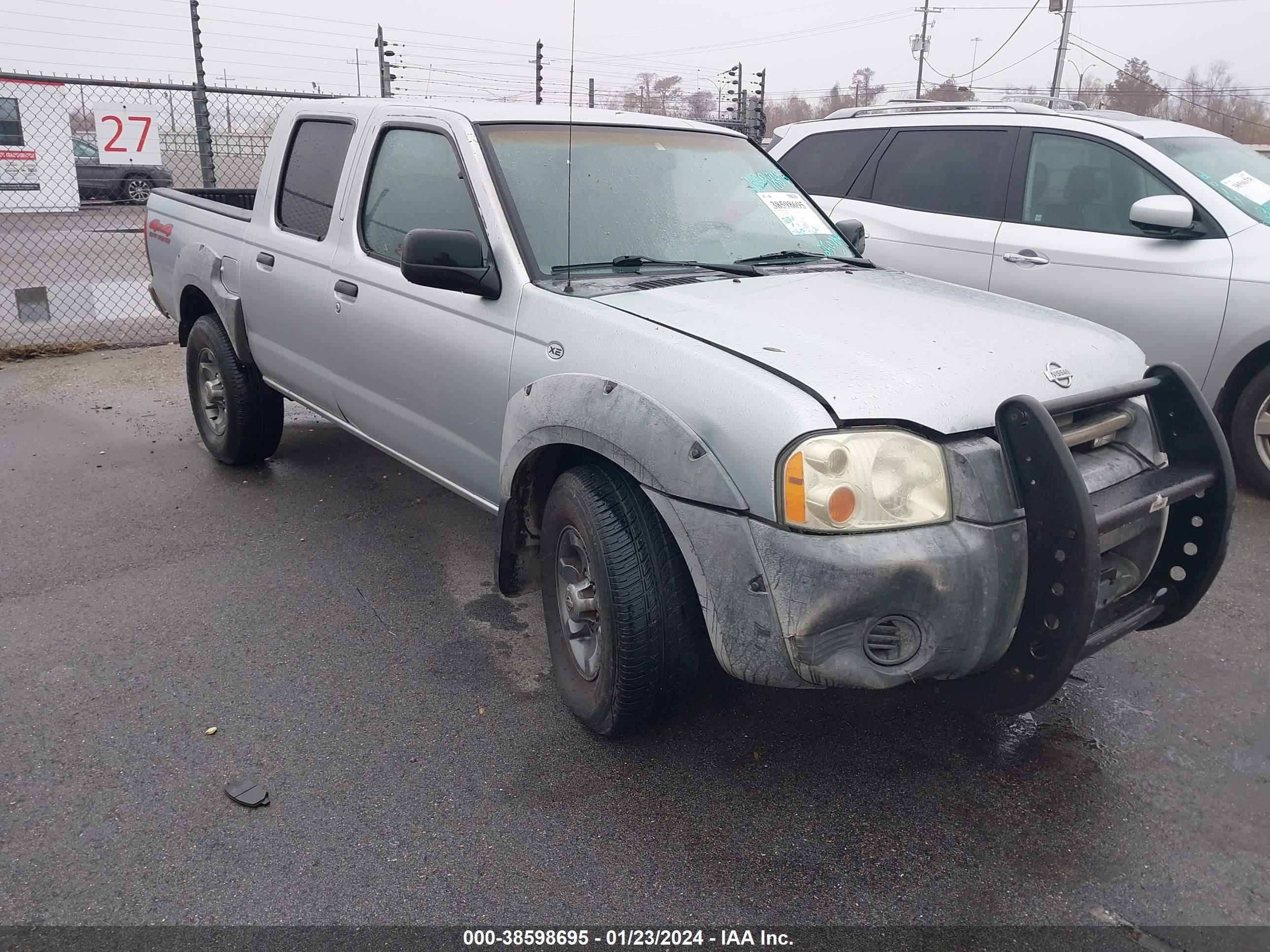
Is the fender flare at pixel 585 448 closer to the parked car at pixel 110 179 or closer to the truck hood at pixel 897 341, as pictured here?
the truck hood at pixel 897 341

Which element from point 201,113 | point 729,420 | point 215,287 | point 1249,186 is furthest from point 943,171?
point 201,113

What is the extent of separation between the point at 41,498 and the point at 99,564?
42.2 inches

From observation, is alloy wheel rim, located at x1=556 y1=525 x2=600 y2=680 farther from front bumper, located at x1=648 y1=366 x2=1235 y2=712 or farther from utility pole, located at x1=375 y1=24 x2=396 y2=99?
utility pole, located at x1=375 y1=24 x2=396 y2=99

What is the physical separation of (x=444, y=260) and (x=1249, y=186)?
14.8 feet

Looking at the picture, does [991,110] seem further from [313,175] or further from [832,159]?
[313,175]

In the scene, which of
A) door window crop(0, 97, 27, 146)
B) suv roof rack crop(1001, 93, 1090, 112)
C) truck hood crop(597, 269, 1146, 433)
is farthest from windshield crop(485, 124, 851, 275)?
door window crop(0, 97, 27, 146)

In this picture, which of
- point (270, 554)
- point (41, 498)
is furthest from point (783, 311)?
point (41, 498)

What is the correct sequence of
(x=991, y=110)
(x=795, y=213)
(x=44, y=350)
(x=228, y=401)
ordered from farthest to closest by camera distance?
(x=44, y=350) → (x=991, y=110) → (x=228, y=401) → (x=795, y=213)

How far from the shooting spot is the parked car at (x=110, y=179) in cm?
1888

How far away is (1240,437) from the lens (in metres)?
5.10

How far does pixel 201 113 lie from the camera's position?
30.9ft

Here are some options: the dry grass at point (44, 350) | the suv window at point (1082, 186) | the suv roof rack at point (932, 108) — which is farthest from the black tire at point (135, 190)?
the suv window at point (1082, 186)

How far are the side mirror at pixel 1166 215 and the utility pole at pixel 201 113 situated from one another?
26.7 ft

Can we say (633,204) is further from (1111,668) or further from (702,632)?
(1111,668)
